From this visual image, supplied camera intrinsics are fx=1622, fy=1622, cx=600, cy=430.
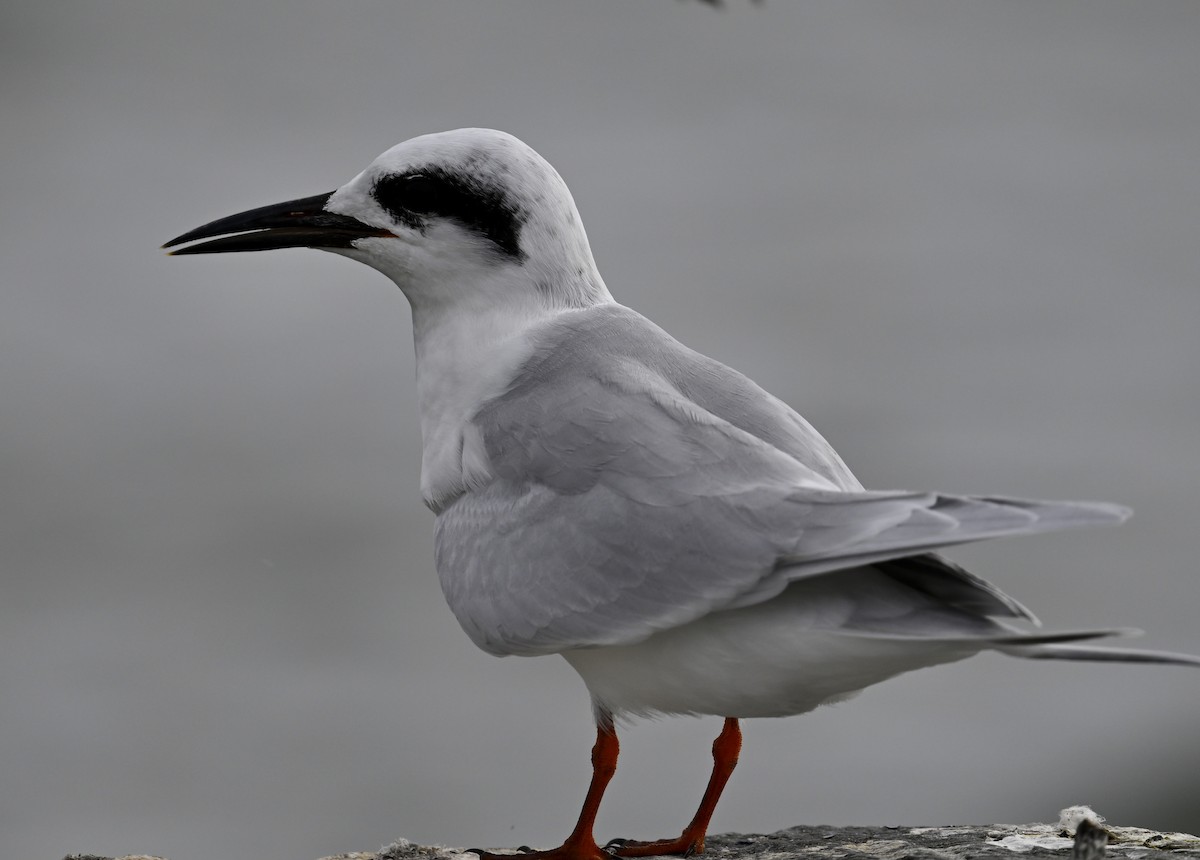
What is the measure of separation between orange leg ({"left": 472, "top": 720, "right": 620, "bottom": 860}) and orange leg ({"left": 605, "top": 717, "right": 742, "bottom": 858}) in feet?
0.40

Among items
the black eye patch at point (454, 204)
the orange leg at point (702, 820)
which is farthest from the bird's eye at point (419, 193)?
the orange leg at point (702, 820)

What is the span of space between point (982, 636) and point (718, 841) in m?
1.64

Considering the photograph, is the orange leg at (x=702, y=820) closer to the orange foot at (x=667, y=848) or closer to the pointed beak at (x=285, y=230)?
the orange foot at (x=667, y=848)

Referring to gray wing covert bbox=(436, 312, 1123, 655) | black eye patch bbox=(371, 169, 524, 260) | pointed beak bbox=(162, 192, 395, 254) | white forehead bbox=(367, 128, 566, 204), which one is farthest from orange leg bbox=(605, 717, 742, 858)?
pointed beak bbox=(162, 192, 395, 254)

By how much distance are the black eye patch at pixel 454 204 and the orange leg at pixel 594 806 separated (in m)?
1.40

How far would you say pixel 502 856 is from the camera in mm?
4621

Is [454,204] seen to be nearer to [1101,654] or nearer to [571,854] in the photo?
[571,854]

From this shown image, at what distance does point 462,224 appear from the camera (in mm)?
4691

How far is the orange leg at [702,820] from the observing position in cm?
457

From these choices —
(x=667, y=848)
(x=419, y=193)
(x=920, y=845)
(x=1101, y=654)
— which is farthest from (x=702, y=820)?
(x=419, y=193)

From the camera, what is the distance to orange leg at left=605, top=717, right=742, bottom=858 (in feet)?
15.0

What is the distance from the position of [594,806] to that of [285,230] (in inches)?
75.8

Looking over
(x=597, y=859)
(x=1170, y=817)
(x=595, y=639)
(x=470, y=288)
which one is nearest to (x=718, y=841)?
(x=597, y=859)

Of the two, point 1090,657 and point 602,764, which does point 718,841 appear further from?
point 1090,657
